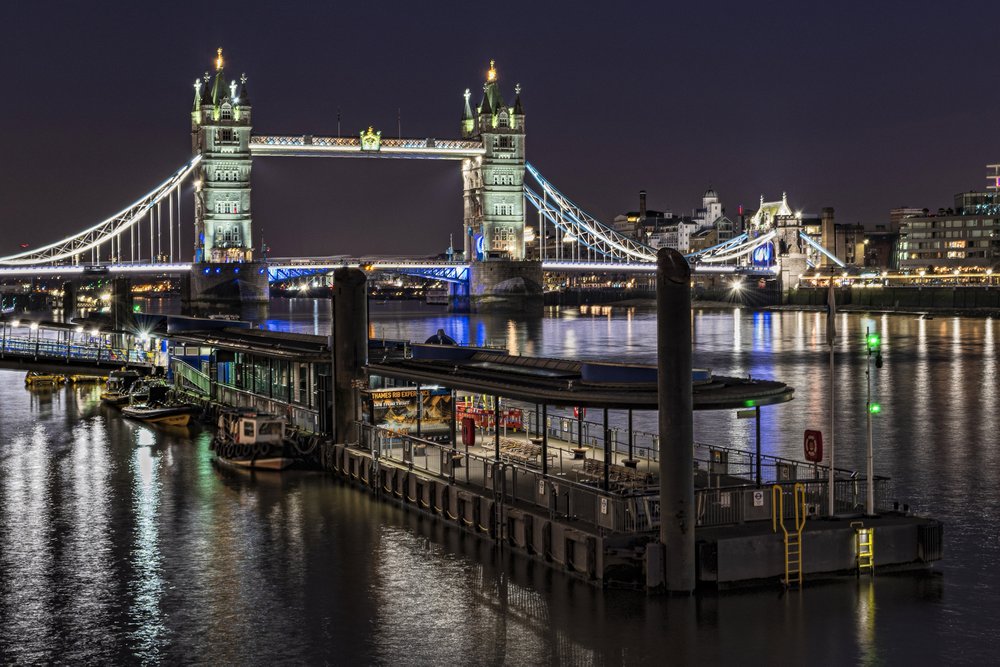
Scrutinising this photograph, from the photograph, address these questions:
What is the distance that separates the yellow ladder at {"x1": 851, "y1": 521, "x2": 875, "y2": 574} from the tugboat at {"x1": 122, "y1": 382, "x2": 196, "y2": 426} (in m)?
25.6

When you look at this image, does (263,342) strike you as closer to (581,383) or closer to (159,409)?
(159,409)

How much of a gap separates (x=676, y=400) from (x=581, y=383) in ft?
10.6

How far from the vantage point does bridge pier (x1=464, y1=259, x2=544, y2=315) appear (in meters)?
142

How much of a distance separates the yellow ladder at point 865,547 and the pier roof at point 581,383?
225 cm

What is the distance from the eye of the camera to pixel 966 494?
96.4 ft

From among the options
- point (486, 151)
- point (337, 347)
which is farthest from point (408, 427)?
point (486, 151)

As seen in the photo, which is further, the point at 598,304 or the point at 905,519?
the point at 598,304

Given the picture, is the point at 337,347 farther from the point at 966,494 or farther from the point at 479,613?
the point at 966,494

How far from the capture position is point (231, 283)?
13288 centimetres

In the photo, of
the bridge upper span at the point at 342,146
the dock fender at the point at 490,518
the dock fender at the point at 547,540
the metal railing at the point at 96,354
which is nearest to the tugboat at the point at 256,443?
the dock fender at the point at 490,518

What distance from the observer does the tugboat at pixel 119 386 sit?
47156 millimetres

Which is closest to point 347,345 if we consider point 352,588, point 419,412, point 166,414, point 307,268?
point 419,412

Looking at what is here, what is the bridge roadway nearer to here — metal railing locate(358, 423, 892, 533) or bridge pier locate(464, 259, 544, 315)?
bridge pier locate(464, 259, 544, 315)

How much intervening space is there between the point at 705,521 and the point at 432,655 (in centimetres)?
461
